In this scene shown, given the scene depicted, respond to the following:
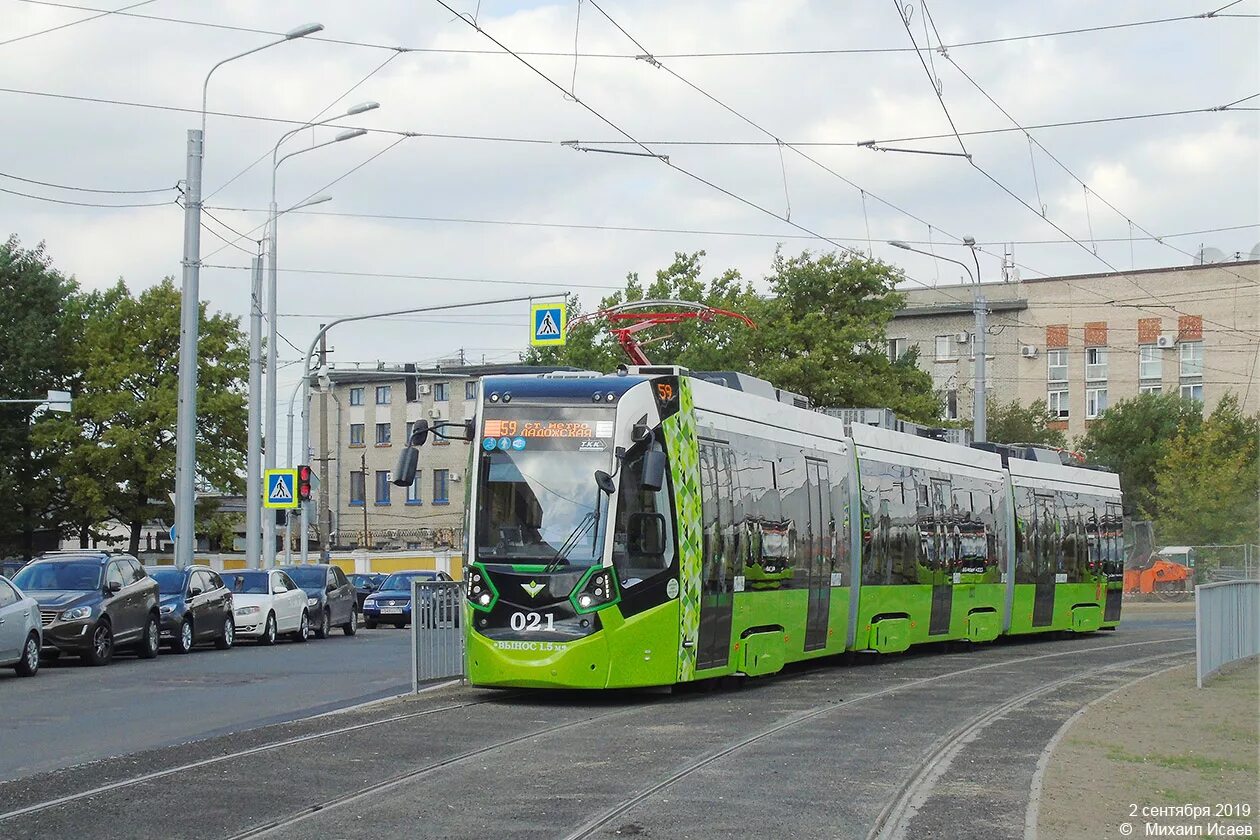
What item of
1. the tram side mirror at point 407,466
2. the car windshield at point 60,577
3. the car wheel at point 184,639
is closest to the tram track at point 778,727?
the tram side mirror at point 407,466

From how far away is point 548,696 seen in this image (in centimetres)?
1858

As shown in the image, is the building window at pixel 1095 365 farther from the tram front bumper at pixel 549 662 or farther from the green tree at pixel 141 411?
the tram front bumper at pixel 549 662

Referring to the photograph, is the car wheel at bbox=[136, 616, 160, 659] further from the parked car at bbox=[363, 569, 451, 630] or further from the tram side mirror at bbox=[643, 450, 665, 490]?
the parked car at bbox=[363, 569, 451, 630]

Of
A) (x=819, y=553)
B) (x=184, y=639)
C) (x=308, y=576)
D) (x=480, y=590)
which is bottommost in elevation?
(x=184, y=639)

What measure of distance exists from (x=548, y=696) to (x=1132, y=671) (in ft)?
29.1

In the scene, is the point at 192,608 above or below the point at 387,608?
above

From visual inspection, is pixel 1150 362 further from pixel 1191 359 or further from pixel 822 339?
pixel 822 339

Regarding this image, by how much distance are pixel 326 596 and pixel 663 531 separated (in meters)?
20.9

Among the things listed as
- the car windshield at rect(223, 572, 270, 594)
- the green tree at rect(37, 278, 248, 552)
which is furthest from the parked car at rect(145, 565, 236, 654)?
the green tree at rect(37, 278, 248, 552)

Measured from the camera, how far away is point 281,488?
123 feet

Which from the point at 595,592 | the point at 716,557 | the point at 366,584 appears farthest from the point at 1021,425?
the point at 595,592

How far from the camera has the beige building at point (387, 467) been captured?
8638 centimetres

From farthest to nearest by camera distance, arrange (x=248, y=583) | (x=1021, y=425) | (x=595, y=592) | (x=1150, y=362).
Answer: (x=1150, y=362) → (x=1021, y=425) → (x=248, y=583) → (x=595, y=592)

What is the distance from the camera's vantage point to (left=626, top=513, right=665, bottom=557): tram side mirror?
665 inches
